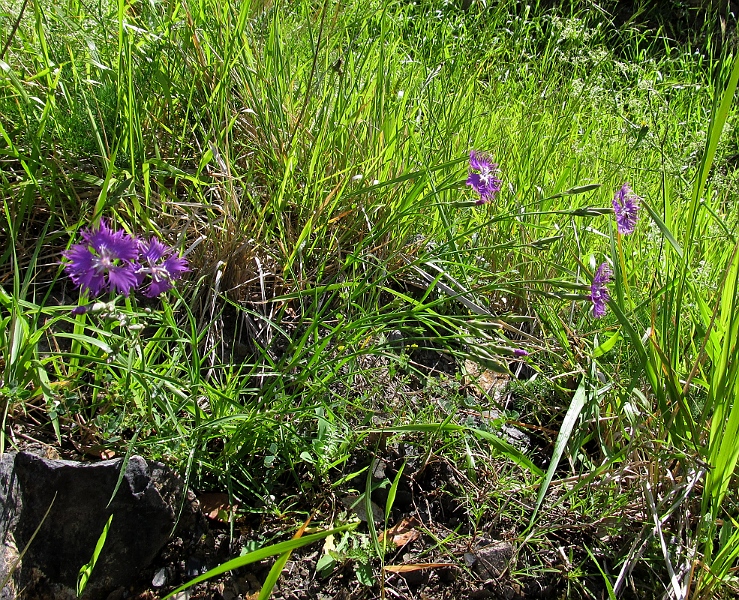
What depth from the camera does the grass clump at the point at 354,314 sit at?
1297mm

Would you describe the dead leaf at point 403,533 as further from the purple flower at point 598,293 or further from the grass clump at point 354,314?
the purple flower at point 598,293

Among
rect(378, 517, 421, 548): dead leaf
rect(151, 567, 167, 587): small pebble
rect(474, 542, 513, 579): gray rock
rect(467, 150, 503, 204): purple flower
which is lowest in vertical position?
rect(151, 567, 167, 587): small pebble

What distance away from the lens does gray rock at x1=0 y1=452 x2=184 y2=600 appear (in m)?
1.16

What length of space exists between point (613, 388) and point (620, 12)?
410 cm

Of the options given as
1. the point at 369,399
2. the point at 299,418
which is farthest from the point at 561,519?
the point at 299,418

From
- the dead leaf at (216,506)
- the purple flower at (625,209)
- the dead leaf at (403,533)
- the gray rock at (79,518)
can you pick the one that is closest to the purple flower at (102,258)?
the gray rock at (79,518)

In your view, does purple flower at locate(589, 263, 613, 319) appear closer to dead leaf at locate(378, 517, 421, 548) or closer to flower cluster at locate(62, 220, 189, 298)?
dead leaf at locate(378, 517, 421, 548)

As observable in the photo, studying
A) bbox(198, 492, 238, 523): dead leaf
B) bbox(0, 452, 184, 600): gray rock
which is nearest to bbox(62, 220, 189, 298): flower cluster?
bbox(0, 452, 184, 600): gray rock

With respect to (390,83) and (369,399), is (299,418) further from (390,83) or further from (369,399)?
(390,83)

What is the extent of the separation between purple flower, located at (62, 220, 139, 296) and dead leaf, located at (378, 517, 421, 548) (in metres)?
0.79

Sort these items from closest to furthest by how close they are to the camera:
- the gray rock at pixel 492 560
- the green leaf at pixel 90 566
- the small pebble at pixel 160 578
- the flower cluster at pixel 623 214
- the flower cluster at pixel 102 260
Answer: the flower cluster at pixel 102 260, the green leaf at pixel 90 566, the small pebble at pixel 160 578, the gray rock at pixel 492 560, the flower cluster at pixel 623 214

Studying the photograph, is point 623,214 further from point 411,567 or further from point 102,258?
point 102,258

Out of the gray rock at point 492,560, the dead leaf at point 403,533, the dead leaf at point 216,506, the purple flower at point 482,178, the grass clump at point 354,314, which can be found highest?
the purple flower at point 482,178

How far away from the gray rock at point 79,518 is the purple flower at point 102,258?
407 millimetres
